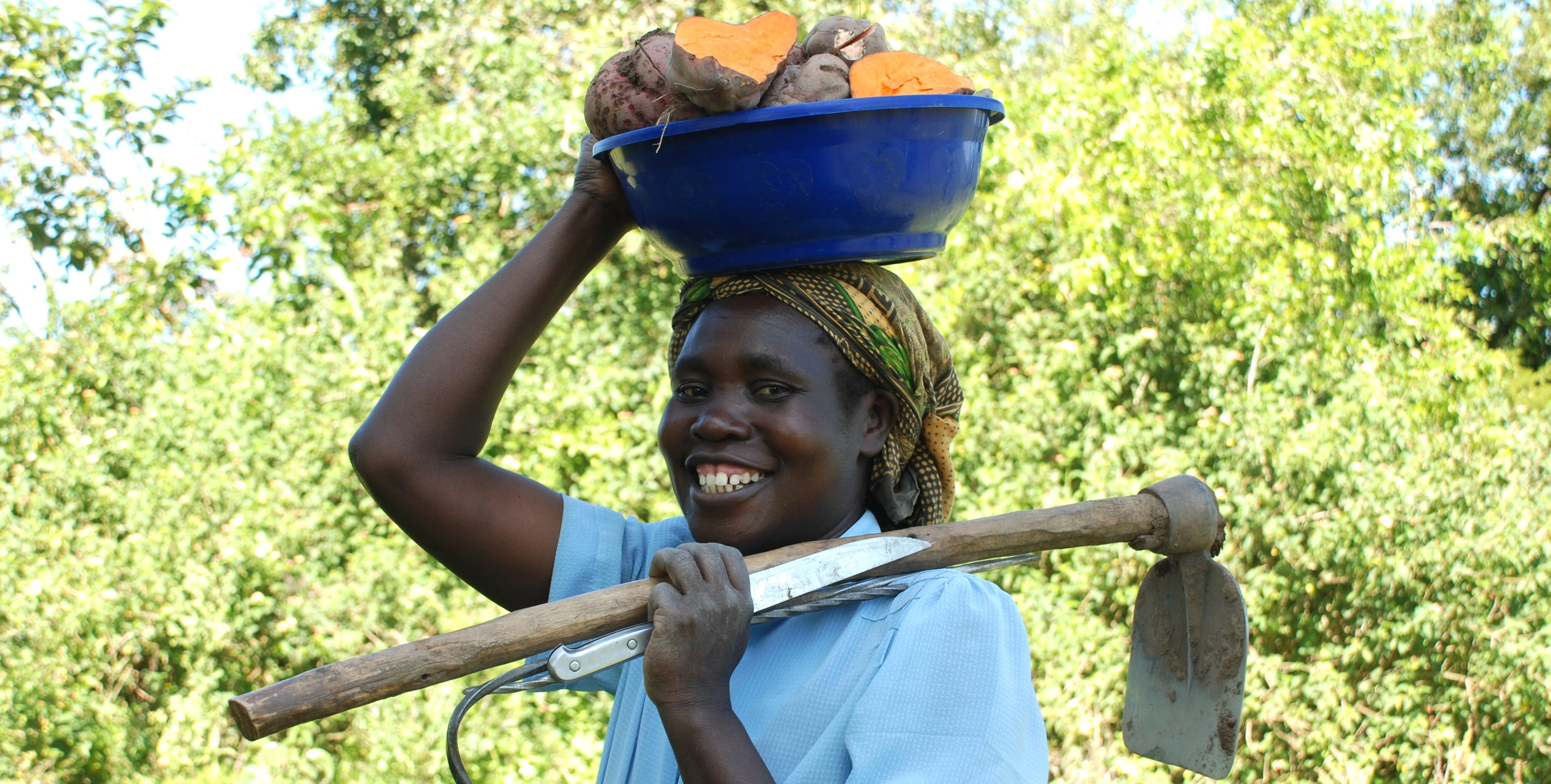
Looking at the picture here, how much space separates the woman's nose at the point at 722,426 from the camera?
63.8 inches

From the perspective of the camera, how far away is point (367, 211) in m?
6.08

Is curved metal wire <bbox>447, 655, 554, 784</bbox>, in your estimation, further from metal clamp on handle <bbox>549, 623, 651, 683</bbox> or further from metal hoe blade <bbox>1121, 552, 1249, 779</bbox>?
metal hoe blade <bbox>1121, 552, 1249, 779</bbox>

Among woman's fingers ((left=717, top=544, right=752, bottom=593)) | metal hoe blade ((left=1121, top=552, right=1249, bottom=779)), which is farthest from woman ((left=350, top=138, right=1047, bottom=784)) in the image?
metal hoe blade ((left=1121, top=552, right=1249, bottom=779))

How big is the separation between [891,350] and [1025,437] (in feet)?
9.49

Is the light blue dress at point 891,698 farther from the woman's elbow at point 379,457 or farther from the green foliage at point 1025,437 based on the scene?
the green foliage at point 1025,437

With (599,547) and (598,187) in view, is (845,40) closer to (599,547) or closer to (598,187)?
(598,187)

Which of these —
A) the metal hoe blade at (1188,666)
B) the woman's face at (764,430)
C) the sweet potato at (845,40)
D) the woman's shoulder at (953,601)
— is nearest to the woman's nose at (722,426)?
the woman's face at (764,430)

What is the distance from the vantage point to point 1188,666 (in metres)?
1.93

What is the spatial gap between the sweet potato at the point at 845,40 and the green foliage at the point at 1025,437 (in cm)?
296

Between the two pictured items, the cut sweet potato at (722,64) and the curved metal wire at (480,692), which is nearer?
the curved metal wire at (480,692)

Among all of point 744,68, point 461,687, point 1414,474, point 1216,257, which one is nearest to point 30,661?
point 461,687

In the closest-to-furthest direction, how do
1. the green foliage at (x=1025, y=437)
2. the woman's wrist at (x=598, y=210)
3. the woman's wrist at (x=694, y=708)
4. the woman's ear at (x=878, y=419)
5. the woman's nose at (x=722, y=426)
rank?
the woman's wrist at (x=694, y=708)
the woman's nose at (x=722, y=426)
the woman's ear at (x=878, y=419)
the woman's wrist at (x=598, y=210)
the green foliage at (x=1025, y=437)

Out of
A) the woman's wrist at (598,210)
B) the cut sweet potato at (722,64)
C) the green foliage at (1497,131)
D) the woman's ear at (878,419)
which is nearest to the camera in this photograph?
the cut sweet potato at (722,64)

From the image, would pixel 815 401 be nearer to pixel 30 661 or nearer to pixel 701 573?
pixel 701 573
